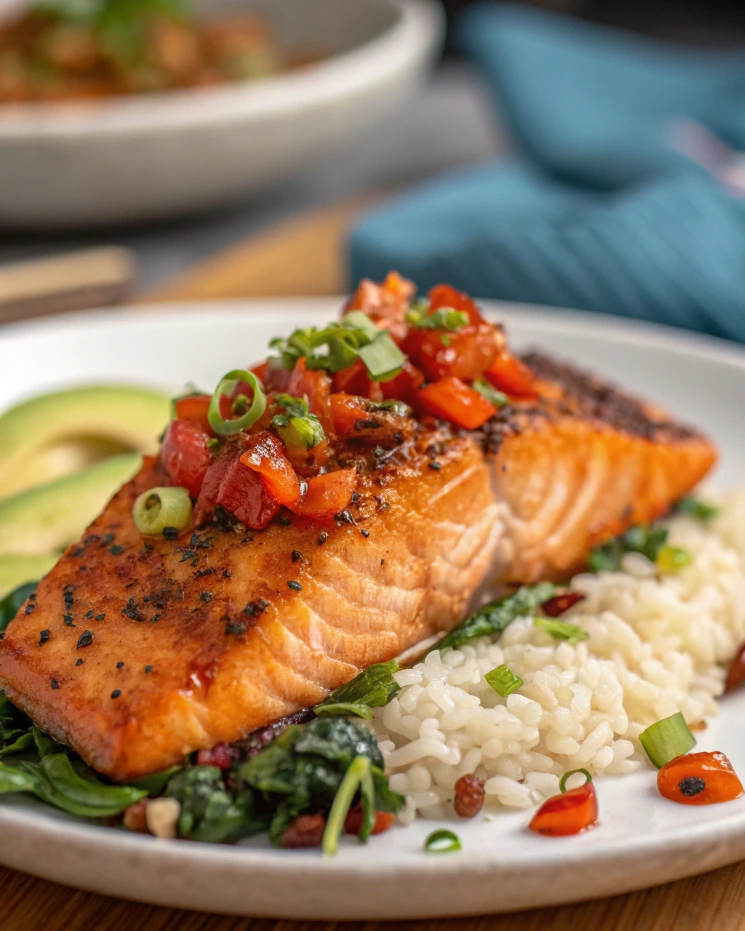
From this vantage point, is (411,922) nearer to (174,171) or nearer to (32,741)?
(32,741)

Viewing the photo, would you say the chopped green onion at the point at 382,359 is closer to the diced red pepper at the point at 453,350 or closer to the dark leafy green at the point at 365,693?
the diced red pepper at the point at 453,350

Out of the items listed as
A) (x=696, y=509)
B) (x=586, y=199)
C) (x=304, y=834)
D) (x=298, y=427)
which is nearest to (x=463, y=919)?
(x=304, y=834)

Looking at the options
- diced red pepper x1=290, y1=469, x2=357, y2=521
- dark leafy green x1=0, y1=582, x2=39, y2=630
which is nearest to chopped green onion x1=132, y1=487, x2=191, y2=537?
diced red pepper x1=290, y1=469, x2=357, y2=521

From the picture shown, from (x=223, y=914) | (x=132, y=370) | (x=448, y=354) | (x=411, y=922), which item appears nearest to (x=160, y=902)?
(x=223, y=914)

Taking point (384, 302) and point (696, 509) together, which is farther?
point (696, 509)

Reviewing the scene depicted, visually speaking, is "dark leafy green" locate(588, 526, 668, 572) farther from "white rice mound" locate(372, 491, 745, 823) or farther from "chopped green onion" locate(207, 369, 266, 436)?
"chopped green onion" locate(207, 369, 266, 436)

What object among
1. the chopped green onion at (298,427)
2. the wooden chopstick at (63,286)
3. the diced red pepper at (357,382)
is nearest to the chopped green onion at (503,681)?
the chopped green onion at (298,427)

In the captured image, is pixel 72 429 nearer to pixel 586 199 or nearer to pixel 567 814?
pixel 567 814
